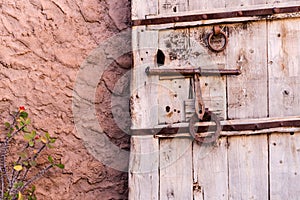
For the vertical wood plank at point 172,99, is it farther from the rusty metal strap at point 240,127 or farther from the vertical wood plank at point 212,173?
the vertical wood plank at point 212,173

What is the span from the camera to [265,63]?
1.73 metres

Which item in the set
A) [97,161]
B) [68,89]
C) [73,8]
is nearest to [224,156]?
[97,161]

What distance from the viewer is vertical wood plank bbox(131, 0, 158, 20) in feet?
5.87

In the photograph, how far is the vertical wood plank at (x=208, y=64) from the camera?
174 centimetres

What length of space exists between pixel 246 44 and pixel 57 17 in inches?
26.4

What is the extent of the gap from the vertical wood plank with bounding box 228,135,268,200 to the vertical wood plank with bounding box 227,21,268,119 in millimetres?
88

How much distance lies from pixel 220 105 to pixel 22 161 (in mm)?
694

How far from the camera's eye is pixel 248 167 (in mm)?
1721

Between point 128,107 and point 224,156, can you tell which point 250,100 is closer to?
Answer: point 224,156

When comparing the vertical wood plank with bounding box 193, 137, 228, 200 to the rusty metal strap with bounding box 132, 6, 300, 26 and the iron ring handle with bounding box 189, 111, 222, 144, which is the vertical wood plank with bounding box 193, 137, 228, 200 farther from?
the rusty metal strap with bounding box 132, 6, 300, 26

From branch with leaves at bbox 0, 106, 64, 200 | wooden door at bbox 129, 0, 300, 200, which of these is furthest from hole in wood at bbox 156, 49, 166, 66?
branch with leaves at bbox 0, 106, 64, 200

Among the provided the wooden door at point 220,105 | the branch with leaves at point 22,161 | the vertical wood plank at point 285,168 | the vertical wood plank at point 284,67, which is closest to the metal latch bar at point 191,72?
the wooden door at point 220,105

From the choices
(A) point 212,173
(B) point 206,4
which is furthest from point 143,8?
(A) point 212,173

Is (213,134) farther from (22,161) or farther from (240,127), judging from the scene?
(22,161)
